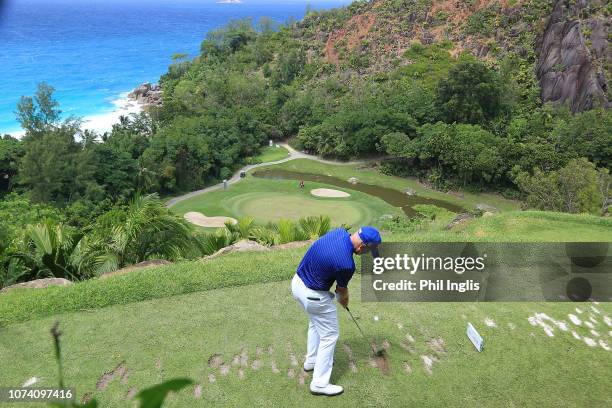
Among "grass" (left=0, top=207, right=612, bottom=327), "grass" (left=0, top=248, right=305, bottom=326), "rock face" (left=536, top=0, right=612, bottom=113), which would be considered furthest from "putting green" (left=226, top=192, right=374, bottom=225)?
"rock face" (left=536, top=0, right=612, bottom=113)

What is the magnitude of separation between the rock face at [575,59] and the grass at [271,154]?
2882 cm

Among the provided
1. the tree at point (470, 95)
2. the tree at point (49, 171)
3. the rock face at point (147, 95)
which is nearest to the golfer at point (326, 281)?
the tree at point (49, 171)

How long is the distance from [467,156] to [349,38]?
40.4 meters

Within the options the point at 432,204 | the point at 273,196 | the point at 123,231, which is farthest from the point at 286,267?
the point at 432,204

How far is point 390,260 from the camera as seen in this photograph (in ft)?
36.6

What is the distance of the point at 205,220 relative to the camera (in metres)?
34.1

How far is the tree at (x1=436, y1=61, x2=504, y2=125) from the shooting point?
48906 mm

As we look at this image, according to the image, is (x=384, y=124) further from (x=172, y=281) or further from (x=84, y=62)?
(x=84, y=62)

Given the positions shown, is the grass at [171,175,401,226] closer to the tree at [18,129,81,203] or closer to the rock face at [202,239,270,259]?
the tree at [18,129,81,203]

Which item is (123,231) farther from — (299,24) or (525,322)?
(299,24)

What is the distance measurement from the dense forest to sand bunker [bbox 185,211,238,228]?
16.8 ft

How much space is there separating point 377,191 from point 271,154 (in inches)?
612

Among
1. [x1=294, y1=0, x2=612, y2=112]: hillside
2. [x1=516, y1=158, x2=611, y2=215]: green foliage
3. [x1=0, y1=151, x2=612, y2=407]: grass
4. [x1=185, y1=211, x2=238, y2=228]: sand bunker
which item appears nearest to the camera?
[x1=0, y1=151, x2=612, y2=407]: grass

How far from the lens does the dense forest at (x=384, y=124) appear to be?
3819cm
